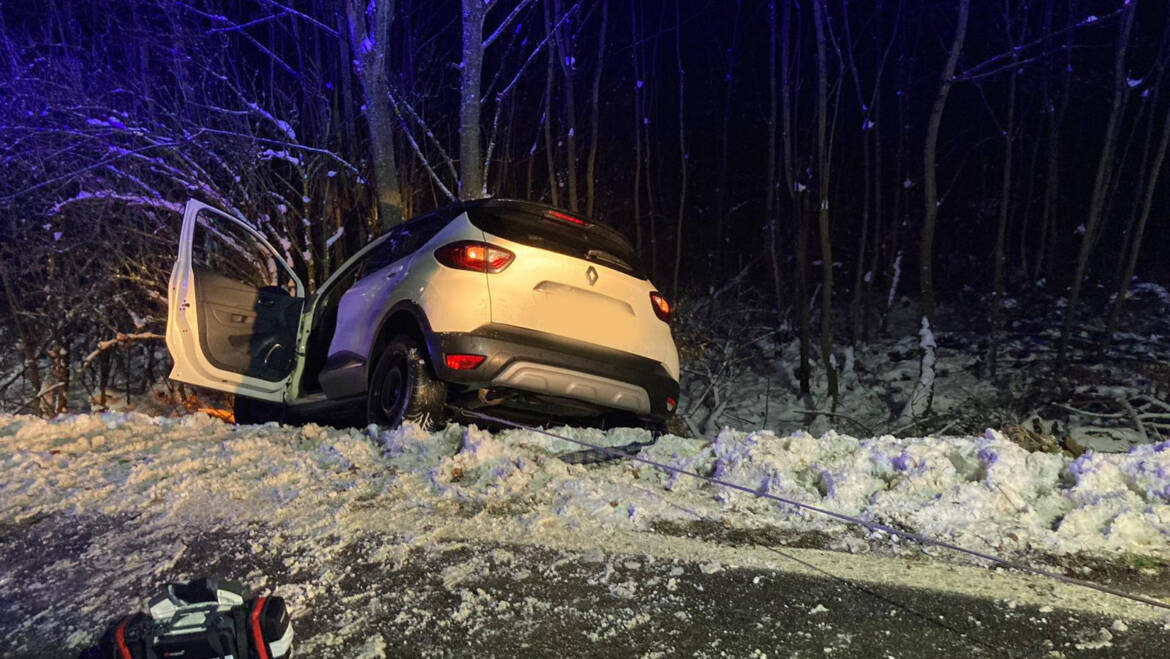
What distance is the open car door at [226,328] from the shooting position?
5.75m

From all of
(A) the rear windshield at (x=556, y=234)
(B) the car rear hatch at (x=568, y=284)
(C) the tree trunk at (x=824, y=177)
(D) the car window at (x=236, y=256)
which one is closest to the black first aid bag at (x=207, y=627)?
(B) the car rear hatch at (x=568, y=284)

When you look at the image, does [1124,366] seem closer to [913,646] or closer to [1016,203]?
[1016,203]

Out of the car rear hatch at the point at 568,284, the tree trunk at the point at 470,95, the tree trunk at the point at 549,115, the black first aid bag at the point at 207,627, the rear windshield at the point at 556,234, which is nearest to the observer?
the black first aid bag at the point at 207,627

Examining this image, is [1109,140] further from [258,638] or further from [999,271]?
[258,638]

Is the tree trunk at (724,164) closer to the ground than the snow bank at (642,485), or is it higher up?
higher up

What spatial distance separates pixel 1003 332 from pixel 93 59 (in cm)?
1838

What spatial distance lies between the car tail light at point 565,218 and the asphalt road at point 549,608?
2.64 meters

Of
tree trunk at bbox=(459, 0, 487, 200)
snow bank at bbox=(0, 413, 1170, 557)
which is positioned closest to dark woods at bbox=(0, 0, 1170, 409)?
tree trunk at bbox=(459, 0, 487, 200)

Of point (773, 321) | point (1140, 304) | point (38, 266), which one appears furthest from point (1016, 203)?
point (38, 266)

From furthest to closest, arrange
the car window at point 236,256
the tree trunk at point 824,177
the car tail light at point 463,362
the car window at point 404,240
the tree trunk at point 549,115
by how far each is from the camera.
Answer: the tree trunk at point 549,115 → the car window at point 236,256 → the tree trunk at point 824,177 → the car window at point 404,240 → the car tail light at point 463,362

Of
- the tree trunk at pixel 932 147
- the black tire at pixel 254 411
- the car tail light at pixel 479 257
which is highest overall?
the tree trunk at pixel 932 147

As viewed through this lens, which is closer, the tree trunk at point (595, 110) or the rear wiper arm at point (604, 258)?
the rear wiper arm at point (604, 258)

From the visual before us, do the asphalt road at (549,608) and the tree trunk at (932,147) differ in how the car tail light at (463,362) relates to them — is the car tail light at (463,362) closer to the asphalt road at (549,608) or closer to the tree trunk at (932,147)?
the asphalt road at (549,608)

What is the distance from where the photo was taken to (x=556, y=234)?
Result: 4.59 m
